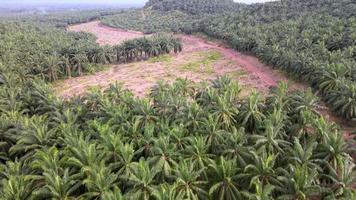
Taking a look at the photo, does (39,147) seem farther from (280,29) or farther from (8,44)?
(280,29)

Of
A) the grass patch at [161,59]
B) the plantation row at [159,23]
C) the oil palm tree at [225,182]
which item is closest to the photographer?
the oil palm tree at [225,182]

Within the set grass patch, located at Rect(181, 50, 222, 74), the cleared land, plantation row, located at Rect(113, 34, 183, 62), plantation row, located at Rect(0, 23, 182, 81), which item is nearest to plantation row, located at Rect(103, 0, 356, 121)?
the cleared land

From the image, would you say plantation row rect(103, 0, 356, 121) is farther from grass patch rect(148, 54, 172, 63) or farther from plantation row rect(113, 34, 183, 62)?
plantation row rect(113, 34, 183, 62)

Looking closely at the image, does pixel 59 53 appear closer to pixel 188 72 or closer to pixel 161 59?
pixel 161 59

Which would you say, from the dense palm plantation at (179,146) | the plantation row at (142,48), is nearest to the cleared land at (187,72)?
the plantation row at (142,48)

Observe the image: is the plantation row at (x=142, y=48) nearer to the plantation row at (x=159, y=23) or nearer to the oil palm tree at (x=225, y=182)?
the plantation row at (x=159, y=23)

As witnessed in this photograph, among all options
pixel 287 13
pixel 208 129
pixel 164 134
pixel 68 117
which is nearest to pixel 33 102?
pixel 68 117

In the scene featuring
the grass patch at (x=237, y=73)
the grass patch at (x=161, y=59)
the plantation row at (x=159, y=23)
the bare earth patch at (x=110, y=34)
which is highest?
the grass patch at (x=237, y=73)
